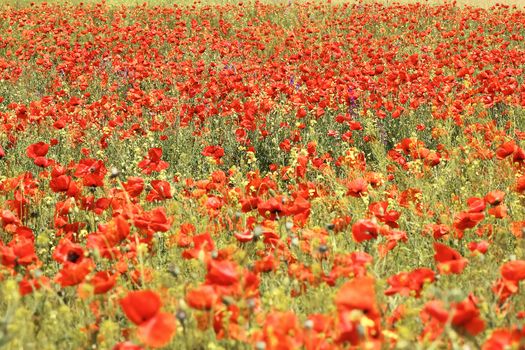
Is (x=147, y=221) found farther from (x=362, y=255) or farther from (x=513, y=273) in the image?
(x=513, y=273)

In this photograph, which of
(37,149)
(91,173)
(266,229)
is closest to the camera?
(266,229)

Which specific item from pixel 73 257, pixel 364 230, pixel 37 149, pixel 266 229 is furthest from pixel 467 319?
pixel 37 149

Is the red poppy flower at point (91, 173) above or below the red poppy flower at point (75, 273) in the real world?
below

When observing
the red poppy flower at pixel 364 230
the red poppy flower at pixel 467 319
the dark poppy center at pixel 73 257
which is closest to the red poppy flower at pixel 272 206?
the red poppy flower at pixel 364 230

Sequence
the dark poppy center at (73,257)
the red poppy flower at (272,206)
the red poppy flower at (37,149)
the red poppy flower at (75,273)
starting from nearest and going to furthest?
the red poppy flower at (75,273) → the dark poppy center at (73,257) → the red poppy flower at (272,206) → the red poppy flower at (37,149)

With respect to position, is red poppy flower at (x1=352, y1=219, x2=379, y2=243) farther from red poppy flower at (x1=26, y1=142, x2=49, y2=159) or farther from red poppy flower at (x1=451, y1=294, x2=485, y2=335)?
red poppy flower at (x1=26, y1=142, x2=49, y2=159)

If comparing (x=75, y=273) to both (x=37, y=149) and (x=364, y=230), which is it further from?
(x=37, y=149)

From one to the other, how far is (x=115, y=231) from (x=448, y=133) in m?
3.72

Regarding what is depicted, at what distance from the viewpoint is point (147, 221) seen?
235 centimetres

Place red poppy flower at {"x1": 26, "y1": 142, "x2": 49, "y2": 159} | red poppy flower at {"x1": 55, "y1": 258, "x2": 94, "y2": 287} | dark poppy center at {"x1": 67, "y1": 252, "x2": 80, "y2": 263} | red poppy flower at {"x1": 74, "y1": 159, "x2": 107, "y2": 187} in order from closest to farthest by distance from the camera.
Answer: red poppy flower at {"x1": 55, "y1": 258, "x2": 94, "y2": 287}, dark poppy center at {"x1": 67, "y1": 252, "x2": 80, "y2": 263}, red poppy flower at {"x1": 74, "y1": 159, "x2": 107, "y2": 187}, red poppy flower at {"x1": 26, "y1": 142, "x2": 49, "y2": 159}

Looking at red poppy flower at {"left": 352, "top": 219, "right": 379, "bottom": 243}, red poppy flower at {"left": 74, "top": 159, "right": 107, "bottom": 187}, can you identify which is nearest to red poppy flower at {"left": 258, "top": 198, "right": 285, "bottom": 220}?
red poppy flower at {"left": 352, "top": 219, "right": 379, "bottom": 243}

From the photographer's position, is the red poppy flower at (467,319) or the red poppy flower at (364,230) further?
the red poppy flower at (364,230)

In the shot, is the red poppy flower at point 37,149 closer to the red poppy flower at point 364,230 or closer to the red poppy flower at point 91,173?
the red poppy flower at point 91,173

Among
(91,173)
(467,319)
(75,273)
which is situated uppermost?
(467,319)
